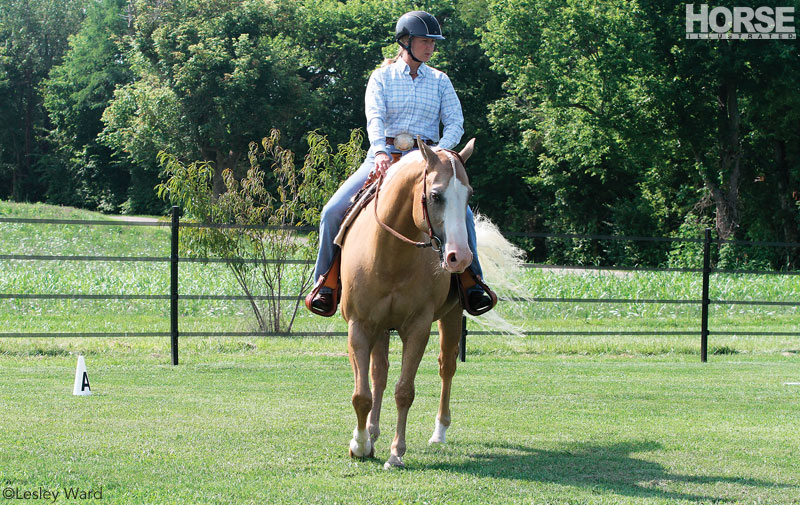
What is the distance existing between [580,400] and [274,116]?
33.4 m

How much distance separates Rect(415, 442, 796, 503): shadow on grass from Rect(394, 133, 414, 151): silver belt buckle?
2.08 m

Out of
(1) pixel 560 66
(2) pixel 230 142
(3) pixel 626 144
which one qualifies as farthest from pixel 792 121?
(2) pixel 230 142

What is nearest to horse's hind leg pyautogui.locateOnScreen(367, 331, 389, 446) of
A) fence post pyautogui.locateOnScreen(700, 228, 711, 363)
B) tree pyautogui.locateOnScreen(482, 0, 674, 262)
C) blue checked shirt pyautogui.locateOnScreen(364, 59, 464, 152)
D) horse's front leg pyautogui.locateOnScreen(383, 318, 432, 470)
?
horse's front leg pyautogui.locateOnScreen(383, 318, 432, 470)

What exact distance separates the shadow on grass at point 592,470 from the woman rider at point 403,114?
1.04m

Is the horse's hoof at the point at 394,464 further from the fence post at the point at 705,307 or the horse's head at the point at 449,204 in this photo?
the fence post at the point at 705,307

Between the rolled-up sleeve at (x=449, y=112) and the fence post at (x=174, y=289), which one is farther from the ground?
the rolled-up sleeve at (x=449, y=112)

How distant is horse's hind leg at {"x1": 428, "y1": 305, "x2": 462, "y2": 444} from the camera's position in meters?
5.46

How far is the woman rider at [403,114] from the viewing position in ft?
17.3

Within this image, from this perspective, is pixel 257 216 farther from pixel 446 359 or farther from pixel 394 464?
pixel 394 464

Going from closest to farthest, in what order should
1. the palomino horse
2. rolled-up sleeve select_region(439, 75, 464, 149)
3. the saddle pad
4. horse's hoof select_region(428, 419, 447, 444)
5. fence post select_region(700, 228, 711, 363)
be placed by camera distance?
the palomino horse, the saddle pad, horse's hoof select_region(428, 419, 447, 444), rolled-up sleeve select_region(439, 75, 464, 149), fence post select_region(700, 228, 711, 363)

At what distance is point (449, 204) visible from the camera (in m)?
4.00

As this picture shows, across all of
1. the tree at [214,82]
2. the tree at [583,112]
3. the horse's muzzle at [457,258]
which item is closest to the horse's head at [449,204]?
the horse's muzzle at [457,258]

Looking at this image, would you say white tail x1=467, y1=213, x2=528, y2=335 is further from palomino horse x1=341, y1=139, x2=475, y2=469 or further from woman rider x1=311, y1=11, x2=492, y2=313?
palomino horse x1=341, y1=139, x2=475, y2=469

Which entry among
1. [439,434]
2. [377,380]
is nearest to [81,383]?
[377,380]
